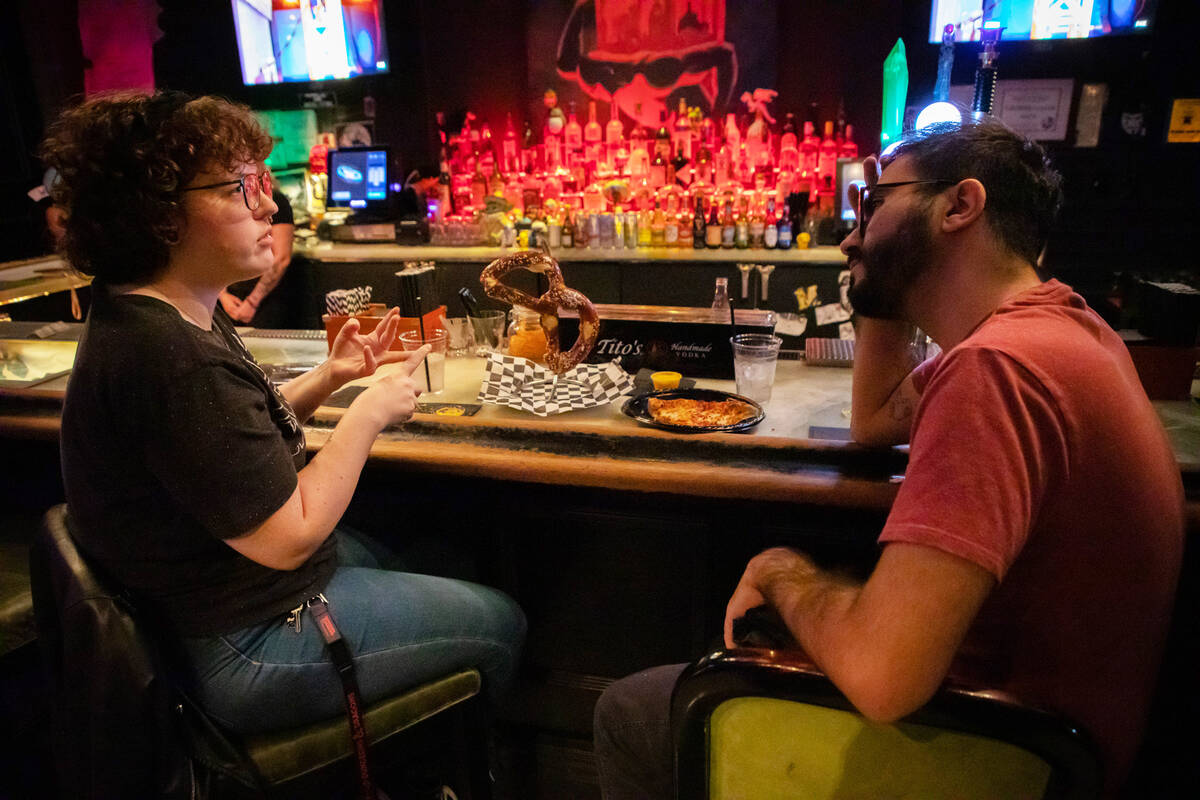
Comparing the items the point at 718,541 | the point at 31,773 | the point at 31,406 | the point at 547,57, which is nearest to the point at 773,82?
the point at 547,57

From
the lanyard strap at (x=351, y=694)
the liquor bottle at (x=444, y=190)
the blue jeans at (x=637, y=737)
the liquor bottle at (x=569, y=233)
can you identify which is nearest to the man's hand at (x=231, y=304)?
the liquor bottle at (x=444, y=190)

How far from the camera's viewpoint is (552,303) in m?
1.88

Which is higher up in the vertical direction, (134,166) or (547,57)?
(547,57)

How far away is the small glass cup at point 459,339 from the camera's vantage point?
7.48 ft

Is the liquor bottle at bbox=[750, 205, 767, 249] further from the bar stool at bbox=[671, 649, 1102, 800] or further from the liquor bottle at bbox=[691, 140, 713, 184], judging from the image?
the bar stool at bbox=[671, 649, 1102, 800]

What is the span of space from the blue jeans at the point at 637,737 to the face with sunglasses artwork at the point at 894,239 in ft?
2.48

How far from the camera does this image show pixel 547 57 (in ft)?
16.4

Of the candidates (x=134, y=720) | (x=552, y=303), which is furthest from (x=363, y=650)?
(x=552, y=303)

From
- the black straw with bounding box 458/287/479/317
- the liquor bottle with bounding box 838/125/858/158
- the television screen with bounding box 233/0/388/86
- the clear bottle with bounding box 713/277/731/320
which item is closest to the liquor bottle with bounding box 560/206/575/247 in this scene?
the television screen with bounding box 233/0/388/86

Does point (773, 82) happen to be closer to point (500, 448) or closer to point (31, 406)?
point (500, 448)

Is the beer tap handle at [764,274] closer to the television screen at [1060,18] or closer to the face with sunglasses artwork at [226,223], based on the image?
the television screen at [1060,18]

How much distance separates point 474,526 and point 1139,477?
51.9 inches

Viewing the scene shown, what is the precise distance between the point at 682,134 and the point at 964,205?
398 centimetres

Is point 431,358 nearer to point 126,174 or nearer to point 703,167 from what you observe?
point 126,174
